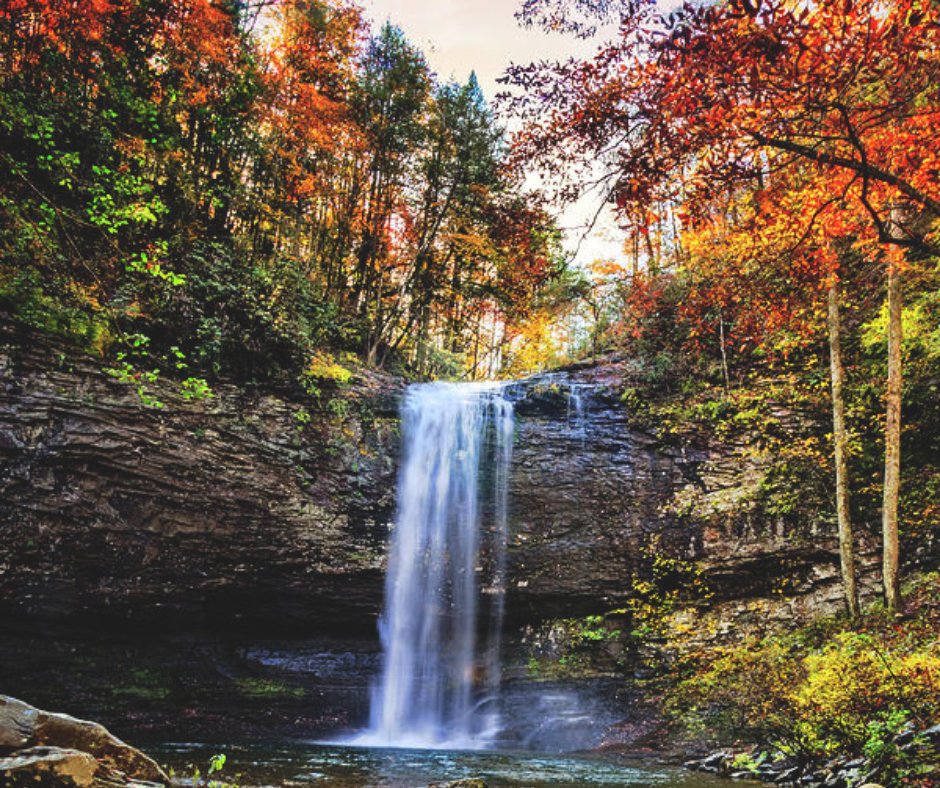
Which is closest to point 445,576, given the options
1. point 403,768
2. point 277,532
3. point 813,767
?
point 277,532

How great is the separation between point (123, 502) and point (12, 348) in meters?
2.82

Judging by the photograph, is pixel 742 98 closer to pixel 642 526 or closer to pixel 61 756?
pixel 61 756

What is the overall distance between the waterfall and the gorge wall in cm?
38

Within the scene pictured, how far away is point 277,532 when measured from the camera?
395 inches

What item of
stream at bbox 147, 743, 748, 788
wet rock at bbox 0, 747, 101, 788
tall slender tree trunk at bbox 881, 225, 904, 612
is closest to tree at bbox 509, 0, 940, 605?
tall slender tree trunk at bbox 881, 225, 904, 612

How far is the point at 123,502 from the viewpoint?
871cm

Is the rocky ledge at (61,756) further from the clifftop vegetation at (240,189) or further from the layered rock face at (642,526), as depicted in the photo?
the layered rock face at (642,526)

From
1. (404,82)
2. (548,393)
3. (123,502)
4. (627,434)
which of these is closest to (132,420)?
(123,502)

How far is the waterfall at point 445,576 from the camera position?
10562 mm

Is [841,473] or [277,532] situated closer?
[841,473]

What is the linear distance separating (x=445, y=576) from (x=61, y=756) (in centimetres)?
934

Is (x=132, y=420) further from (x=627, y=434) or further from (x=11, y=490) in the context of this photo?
(x=627, y=434)

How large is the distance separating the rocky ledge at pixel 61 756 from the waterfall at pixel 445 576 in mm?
7760

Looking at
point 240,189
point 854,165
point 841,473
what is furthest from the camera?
point 240,189
